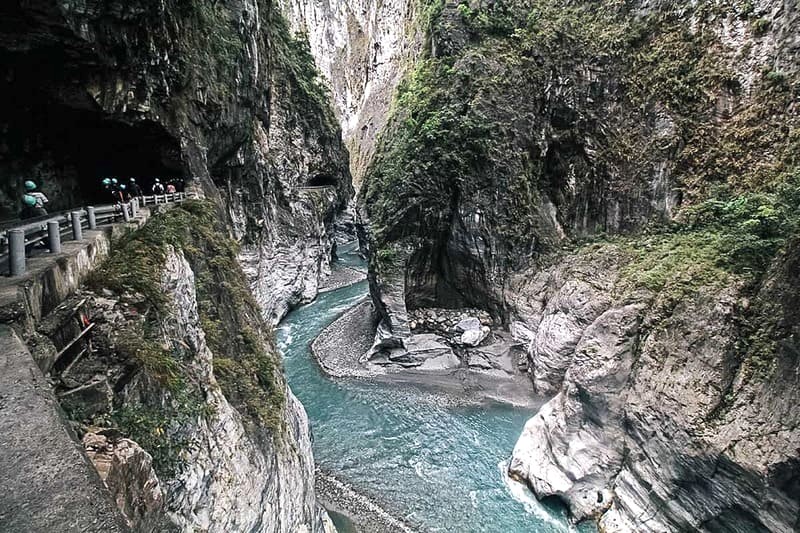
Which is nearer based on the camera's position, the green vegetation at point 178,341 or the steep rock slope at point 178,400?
the steep rock slope at point 178,400

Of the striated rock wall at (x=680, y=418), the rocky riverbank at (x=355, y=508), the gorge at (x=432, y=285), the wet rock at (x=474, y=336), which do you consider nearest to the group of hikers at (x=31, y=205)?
the gorge at (x=432, y=285)

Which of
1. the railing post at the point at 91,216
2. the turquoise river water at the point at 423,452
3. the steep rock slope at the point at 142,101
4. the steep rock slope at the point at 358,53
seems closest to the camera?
the railing post at the point at 91,216

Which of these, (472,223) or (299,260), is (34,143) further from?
(299,260)

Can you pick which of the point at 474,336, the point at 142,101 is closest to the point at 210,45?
the point at 142,101

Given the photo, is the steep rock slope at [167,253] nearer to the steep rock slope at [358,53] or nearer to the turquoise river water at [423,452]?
the turquoise river water at [423,452]

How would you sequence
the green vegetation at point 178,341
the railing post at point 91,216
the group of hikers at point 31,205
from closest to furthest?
the green vegetation at point 178,341 < the group of hikers at point 31,205 < the railing post at point 91,216

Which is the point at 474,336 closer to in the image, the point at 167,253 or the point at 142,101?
the point at 167,253
